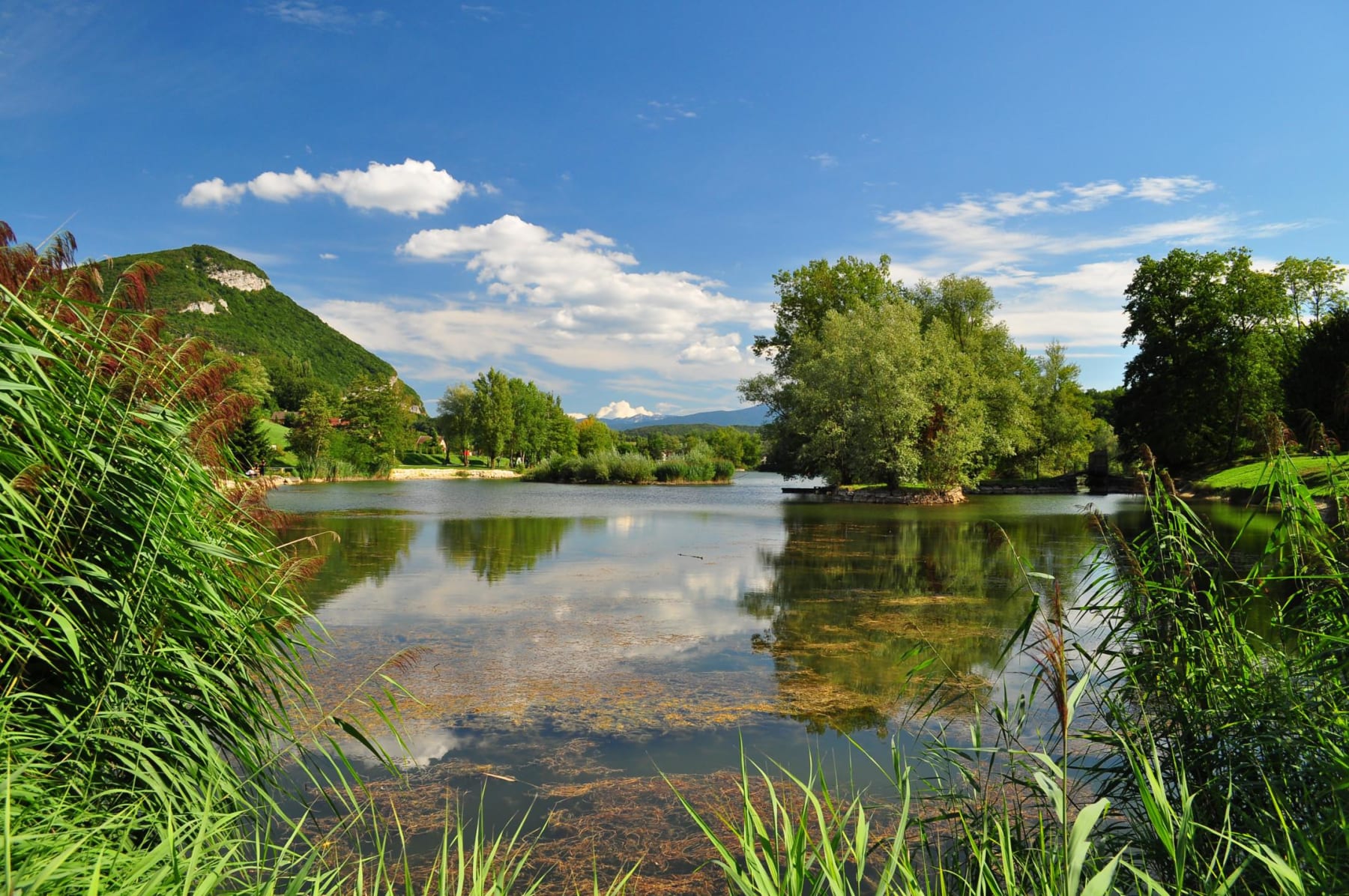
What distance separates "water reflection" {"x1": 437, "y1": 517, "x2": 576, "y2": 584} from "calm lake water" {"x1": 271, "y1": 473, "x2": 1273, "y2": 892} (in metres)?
0.11

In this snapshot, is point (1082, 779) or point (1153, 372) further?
point (1153, 372)

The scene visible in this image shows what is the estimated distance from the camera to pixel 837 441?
1221 inches

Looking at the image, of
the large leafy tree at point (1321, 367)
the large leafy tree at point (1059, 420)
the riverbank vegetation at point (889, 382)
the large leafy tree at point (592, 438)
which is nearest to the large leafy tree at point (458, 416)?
the large leafy tree at point (592, 438)

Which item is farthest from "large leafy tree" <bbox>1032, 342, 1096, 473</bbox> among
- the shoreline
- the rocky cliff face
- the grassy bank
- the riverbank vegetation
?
the rocky cliff face

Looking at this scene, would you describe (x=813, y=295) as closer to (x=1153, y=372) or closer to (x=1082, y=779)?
(x=1153, y=372)

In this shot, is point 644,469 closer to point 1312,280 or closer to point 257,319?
point 1312,280

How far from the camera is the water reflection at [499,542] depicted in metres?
12.7

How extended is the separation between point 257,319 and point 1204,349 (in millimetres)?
105416

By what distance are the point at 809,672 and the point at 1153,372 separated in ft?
117

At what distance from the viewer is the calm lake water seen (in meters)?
4.04

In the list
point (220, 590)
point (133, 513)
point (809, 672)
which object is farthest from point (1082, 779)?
point (133, 513)

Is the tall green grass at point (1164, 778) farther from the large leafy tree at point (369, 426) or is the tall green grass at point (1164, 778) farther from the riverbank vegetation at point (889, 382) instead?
the large leafy tree at point (369, 426)

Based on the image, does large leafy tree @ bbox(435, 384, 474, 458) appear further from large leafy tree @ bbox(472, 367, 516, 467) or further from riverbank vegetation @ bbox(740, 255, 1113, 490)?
riverbank vegetation @ bbox(740, 255, 1113, 490)

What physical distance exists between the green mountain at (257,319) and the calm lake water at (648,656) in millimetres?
71709
